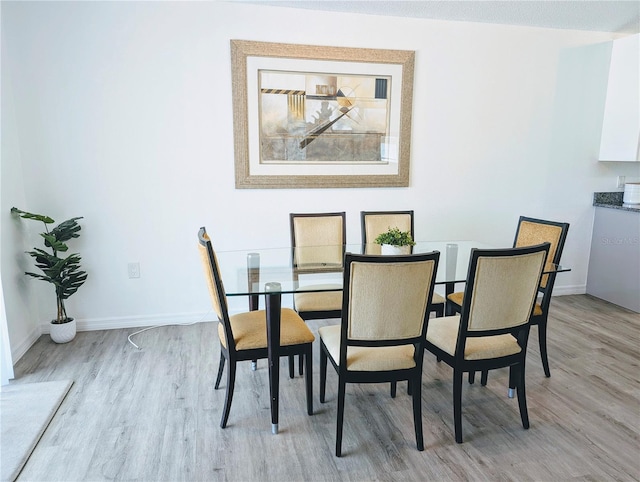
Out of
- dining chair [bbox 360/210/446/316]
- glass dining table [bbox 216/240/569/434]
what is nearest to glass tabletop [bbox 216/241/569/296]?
glass dining table [bbox 216/240/569/434]

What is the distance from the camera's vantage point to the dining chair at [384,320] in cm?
172

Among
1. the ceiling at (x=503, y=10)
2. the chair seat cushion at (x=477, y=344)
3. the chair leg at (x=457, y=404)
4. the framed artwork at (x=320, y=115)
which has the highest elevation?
the ceiling at (x=503, y=10)

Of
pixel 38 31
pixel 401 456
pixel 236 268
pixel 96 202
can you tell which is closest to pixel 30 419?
pixel 236 268

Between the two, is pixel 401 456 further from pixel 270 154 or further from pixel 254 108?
pixel 254 108

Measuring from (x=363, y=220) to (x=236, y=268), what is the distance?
1.13m

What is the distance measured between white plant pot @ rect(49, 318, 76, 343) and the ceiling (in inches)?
107

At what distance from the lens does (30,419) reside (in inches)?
84.2

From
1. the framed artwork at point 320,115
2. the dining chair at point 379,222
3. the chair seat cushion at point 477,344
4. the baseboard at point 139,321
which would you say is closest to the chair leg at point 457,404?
the chair seat cushion at point 477,344

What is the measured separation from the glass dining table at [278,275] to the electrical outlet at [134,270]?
100 cm

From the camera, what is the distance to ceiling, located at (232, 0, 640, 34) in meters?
3.18

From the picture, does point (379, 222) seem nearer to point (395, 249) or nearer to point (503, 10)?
point (395, 249)

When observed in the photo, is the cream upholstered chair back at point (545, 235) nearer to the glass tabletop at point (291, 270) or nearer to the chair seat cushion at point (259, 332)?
the glass tabletop at point (291, 270)

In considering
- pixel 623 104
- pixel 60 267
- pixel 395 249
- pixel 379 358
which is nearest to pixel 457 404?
pixel 379 358

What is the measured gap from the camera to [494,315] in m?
1.94
